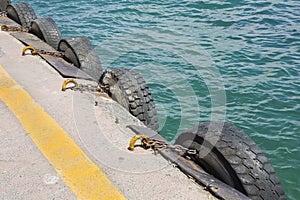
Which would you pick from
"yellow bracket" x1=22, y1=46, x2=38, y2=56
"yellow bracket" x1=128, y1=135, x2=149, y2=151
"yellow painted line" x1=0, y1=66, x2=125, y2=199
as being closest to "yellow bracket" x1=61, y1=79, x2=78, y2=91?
"yellow painted line" x1=0, y1=66, x2=125, y2=199

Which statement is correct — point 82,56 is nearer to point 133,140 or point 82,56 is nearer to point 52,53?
point 52,53

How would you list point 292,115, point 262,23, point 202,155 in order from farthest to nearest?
point 262,23, point 292,115, point 202,155

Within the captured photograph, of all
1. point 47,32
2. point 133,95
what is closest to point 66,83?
point 133,95

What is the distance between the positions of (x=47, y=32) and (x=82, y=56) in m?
1.68

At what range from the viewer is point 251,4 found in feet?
43.0

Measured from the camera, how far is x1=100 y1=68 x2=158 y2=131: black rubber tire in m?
5.12

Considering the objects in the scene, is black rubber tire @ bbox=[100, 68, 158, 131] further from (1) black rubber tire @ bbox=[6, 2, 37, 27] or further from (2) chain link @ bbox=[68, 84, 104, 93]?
(1) black rubber tire @ bbox=[6, 2, 37, 27]

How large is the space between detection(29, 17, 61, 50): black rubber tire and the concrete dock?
1.99 m

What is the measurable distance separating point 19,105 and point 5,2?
20.9ft

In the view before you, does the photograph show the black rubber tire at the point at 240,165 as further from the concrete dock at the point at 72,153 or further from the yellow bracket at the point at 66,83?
the yellow bracket at the point at 66,83

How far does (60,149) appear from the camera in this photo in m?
4.06

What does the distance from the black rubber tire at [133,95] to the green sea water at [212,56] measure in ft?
4.30

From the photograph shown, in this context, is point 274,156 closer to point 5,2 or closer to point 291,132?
point 291,132

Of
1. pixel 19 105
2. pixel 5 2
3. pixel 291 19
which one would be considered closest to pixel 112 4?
pixel 5 2
